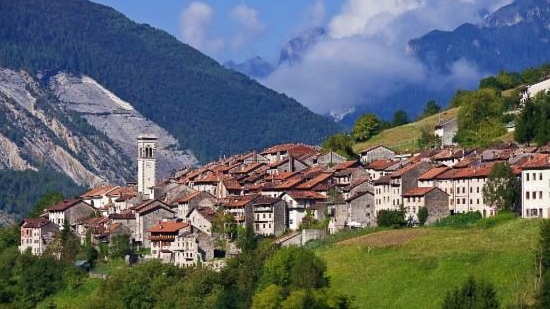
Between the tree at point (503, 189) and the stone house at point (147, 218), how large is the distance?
29.3m

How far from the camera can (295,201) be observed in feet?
376

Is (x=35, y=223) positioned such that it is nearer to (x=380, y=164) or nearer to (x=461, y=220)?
(x=380, y=164)

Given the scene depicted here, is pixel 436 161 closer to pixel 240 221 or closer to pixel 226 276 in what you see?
pixel 240 221

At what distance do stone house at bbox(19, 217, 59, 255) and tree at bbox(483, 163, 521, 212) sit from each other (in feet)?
134

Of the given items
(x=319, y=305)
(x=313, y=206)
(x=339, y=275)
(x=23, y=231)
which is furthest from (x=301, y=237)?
(x=23, y=231)

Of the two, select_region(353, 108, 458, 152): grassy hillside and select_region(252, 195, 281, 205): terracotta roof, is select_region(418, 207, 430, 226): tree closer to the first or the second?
select_region(252, 195, 281, 205): terracotta roof

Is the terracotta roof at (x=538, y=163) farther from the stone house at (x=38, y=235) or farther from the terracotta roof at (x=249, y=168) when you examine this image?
the stone house at (x=38, y=235)

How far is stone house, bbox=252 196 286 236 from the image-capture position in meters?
114

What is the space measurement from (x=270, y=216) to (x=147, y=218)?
12.0 m

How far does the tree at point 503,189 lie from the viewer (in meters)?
101

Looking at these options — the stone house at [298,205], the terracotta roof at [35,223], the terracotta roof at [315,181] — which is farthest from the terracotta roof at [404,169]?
the terracotta roof at [35,223]

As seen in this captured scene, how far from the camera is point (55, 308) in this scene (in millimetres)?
113812

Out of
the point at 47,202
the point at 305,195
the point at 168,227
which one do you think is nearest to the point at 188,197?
the point at 168,227

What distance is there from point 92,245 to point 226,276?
23.0 m
